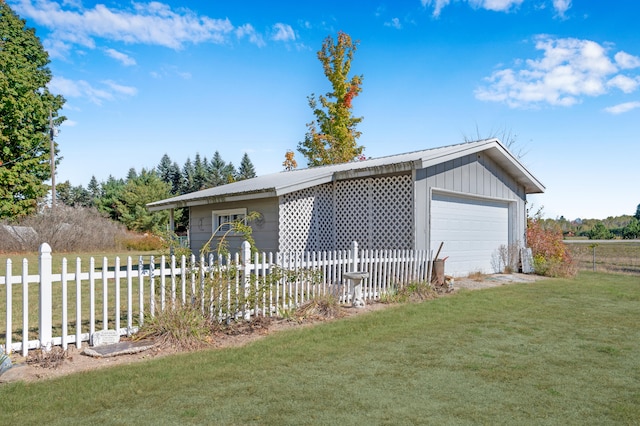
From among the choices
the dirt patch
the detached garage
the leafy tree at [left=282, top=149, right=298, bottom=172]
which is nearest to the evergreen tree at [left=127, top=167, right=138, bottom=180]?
the leafy tree at [left=282, top=149, right=298, bottom=172]

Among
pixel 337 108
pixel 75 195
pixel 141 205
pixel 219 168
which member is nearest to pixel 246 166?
pixel 219 168

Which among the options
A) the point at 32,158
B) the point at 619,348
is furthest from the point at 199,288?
the point at 32,158

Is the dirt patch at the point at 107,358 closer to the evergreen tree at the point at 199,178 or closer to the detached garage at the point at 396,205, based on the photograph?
the detached garage at the point at 396,205

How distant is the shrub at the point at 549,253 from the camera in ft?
45.7

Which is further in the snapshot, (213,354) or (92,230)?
(92,230)

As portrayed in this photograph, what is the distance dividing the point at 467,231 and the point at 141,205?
40396 mm

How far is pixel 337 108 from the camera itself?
1022 inches

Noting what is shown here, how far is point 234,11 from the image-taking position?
13172 millimetres

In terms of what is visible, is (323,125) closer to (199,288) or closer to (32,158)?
(32,158)

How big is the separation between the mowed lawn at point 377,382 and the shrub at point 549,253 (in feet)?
25.5

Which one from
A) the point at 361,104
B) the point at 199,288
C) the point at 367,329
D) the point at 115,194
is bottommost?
the point at 367,329

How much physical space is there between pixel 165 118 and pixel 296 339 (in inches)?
607

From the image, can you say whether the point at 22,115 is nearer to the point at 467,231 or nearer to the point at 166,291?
the point at 166,291

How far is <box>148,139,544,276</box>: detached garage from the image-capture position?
10.6 meters
